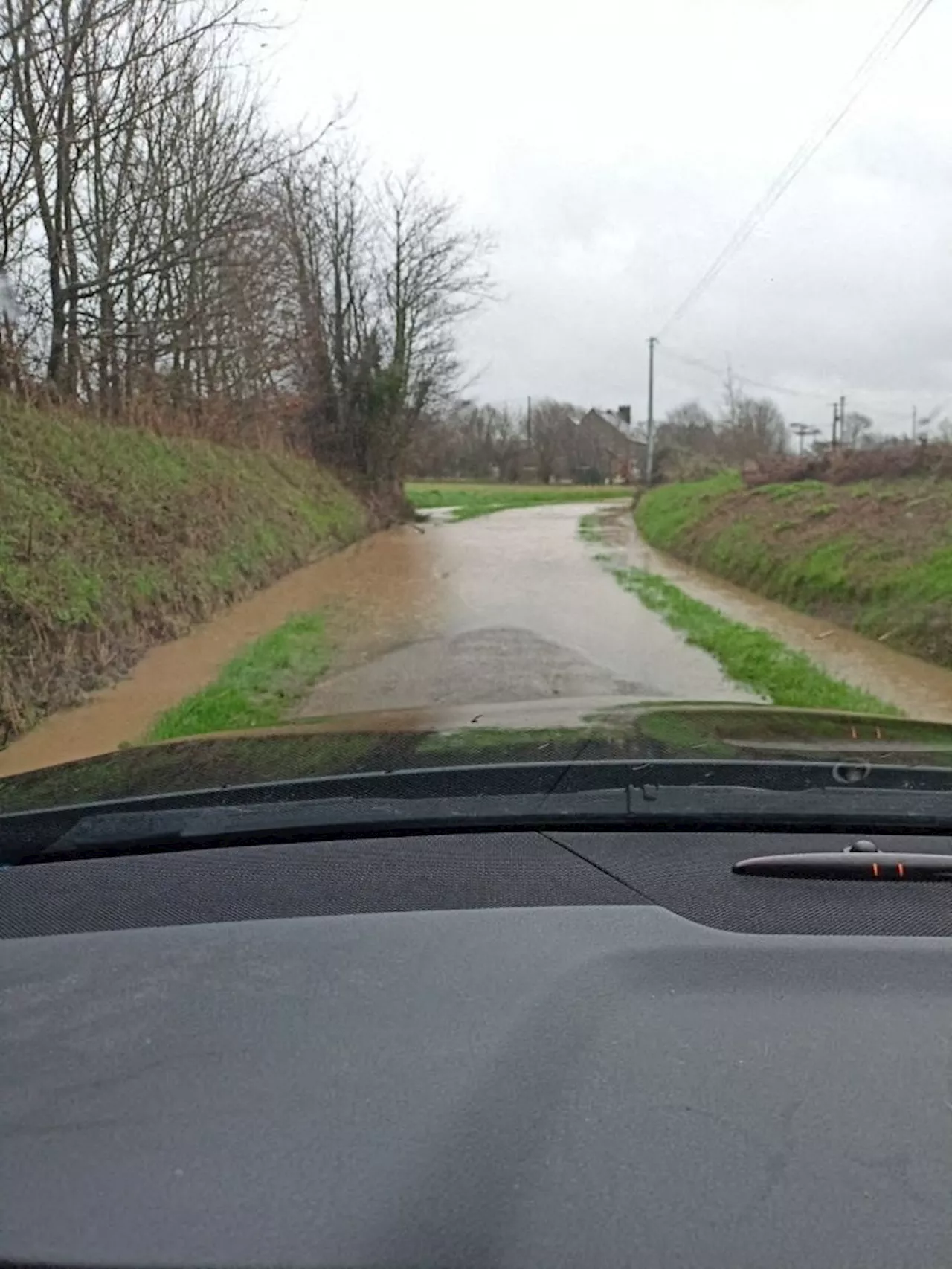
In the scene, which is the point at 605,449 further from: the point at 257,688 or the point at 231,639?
the point at 257,688

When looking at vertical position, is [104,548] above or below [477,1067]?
above

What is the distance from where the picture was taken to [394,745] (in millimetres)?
3664

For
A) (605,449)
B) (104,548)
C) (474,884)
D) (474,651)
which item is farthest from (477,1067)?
(605,449)

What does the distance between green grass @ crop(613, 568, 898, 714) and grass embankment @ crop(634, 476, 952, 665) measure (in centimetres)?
152

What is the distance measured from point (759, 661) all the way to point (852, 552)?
6339 millimetres

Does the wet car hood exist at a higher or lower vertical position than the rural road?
higher

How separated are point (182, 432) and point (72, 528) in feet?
35.4

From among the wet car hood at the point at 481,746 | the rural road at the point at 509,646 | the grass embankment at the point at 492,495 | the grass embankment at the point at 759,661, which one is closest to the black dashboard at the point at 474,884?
the wet car hood at the point at 481,746

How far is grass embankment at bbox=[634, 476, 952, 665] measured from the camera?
43.1 feet

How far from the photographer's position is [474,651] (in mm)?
11688

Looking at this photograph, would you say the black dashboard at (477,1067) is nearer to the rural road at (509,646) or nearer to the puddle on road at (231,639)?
the puddle on road at (231,639)

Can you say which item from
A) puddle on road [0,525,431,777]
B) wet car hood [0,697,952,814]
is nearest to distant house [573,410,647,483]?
A: puddle on road [0,525,431,777]

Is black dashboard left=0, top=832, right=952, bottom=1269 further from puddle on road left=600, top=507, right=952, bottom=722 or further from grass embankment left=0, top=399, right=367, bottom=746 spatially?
grass embankment left=0, top=399, right=367, bottom=746

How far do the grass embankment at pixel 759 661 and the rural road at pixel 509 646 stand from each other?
0.75 feet
